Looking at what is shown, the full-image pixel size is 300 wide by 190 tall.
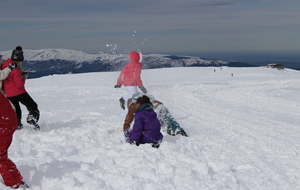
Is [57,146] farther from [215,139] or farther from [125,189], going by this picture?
[215,139]

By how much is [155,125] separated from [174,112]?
19.6 ft

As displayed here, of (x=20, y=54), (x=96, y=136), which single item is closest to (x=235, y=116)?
(x=96, y=136)

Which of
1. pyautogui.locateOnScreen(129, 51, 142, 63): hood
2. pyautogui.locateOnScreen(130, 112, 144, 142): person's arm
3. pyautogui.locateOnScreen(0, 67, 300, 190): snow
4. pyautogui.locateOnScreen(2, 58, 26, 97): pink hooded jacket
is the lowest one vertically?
pyautogui.locateOnScreen(0, 67, 300, 190): snow

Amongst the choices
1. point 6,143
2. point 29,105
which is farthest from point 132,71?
point 6,143

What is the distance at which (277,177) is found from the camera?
5324 mm

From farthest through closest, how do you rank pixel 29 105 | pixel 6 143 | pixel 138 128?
pixel 29 105
pixel 138 128
pixel 6 143

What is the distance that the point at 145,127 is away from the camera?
5.96m

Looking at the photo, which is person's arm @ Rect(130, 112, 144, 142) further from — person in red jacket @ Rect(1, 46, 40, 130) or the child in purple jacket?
person in red jacket @ Rect(1, 46, 40, 130)

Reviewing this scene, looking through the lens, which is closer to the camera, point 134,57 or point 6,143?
point 6,143

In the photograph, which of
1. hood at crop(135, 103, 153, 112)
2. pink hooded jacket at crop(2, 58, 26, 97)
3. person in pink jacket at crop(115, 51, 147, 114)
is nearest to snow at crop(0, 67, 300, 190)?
hood at crop(135, 103, 153, 112)

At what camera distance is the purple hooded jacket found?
5902 mm

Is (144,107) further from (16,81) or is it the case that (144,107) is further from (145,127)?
(16,81)

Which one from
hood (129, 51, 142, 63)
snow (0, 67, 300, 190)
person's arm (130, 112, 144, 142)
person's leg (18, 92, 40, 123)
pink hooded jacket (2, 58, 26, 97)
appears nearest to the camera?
snow (0, 67, 300, 190)

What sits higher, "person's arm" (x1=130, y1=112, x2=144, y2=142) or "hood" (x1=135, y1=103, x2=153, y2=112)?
"hood" (x1=135, y1=103, x2=153, y2=112)
